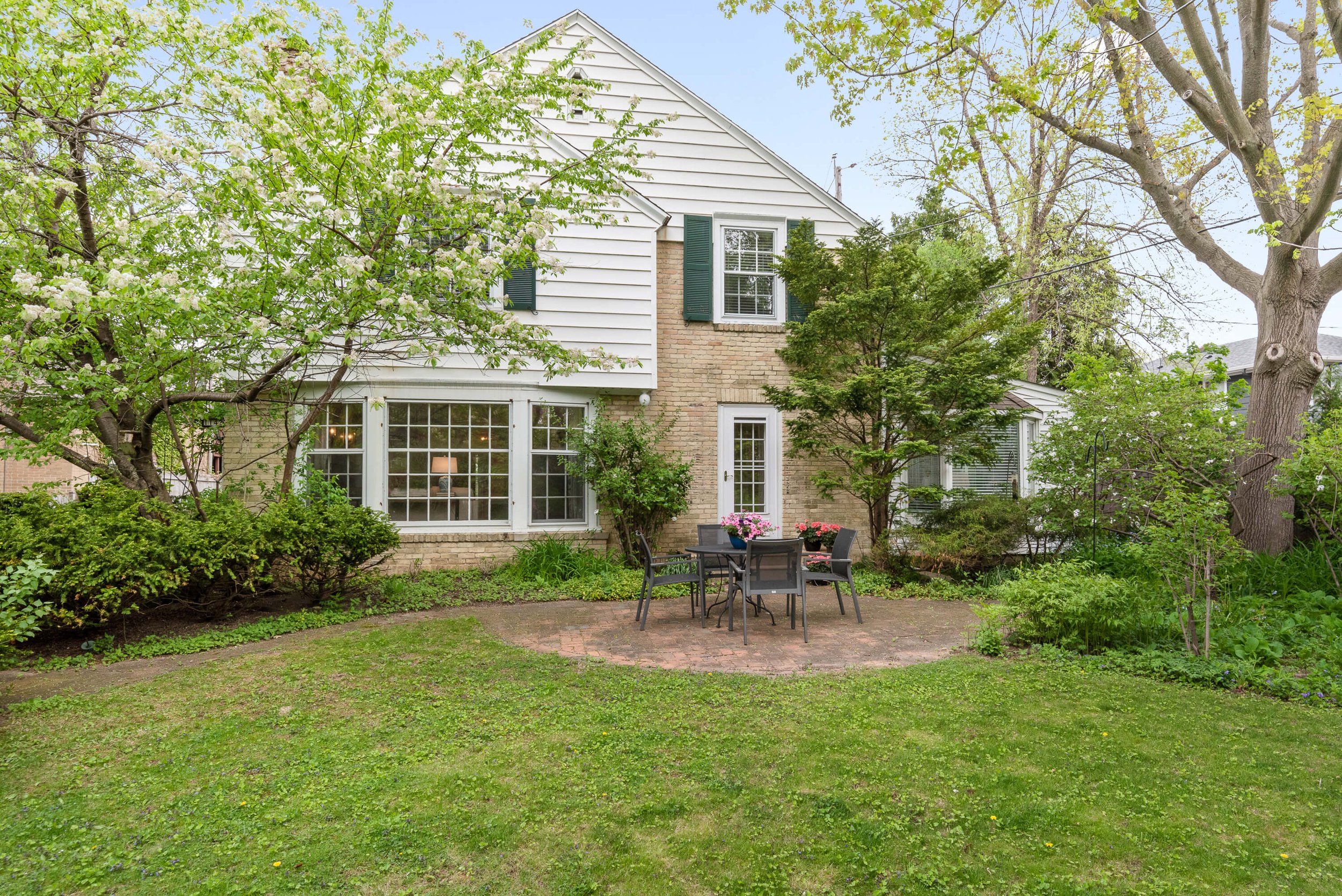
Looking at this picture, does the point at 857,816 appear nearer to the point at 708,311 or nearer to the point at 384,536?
the point at 384,536

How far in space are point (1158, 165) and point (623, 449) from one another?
7330 millimetres

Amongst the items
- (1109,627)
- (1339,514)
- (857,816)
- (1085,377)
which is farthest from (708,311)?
(857,816)

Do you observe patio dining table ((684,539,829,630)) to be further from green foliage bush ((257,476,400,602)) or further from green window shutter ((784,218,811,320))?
green window shutter ((784,218,811,320))

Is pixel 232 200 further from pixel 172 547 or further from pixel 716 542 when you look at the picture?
pixel 716 542

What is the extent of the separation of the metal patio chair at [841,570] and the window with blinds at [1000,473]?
4306 millimetres

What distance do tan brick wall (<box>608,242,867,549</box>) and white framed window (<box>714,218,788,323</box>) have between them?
0.79ft

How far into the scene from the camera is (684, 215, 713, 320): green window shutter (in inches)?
417

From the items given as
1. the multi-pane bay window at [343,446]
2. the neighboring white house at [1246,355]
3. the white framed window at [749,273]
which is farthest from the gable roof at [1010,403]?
the multi-pane bay window at [343,446]

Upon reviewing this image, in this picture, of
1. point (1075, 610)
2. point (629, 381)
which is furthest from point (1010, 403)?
point (1075, 610)

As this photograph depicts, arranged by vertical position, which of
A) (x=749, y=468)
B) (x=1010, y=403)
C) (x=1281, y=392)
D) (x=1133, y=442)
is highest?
(x=1010, y=403)

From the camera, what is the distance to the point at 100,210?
7438mm

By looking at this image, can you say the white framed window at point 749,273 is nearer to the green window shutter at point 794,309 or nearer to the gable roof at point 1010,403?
the green window shutter at point 794,309

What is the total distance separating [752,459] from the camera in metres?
10.8

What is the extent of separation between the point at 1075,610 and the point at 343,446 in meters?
8.38
